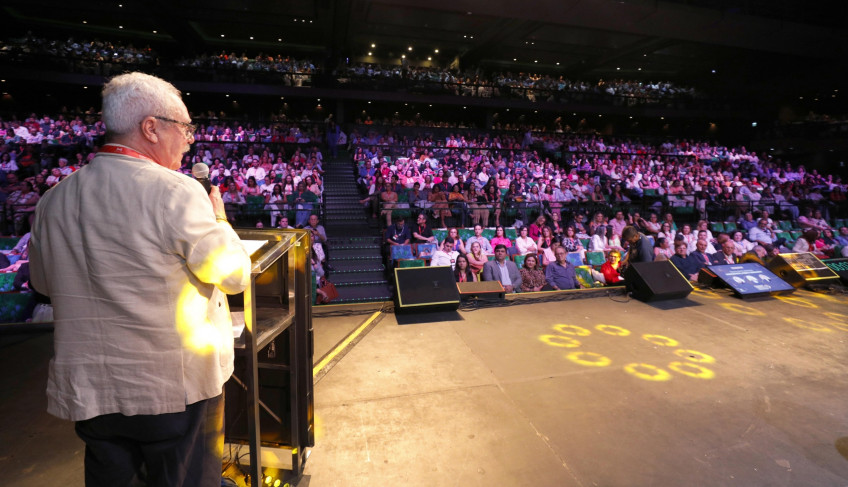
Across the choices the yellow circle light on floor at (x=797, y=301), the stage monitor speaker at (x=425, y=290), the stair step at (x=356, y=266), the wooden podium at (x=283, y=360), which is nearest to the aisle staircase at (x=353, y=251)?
the stair step at (x=356, y=266)

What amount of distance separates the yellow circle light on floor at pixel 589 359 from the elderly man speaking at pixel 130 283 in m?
2.95

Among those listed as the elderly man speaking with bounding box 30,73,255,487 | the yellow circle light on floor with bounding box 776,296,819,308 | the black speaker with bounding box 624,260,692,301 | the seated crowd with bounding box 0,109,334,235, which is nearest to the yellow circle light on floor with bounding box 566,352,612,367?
the black speaker with bounding box 624,260,692,301

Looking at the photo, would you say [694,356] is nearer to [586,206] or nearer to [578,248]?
[578,248]

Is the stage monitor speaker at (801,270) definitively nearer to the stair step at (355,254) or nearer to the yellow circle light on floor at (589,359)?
the yellow circle light on floor at (589,359)

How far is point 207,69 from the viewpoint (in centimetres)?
1509

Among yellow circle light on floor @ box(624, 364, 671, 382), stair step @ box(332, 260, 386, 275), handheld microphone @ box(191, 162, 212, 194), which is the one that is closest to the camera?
handheld microphone @ box(191, 162, 212, 194)

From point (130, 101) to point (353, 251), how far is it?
588 centimetres

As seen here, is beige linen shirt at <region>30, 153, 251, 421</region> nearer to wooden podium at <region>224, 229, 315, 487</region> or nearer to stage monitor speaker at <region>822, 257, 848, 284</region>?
wooden podium at <region>224, 229, 315, 487</region>

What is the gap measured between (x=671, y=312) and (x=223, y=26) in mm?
19819

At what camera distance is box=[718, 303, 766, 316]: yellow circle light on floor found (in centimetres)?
456

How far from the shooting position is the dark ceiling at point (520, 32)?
1416 cm

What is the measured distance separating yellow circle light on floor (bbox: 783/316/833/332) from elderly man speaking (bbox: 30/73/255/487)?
5457 mm

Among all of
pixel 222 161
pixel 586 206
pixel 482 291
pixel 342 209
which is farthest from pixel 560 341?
pixel 222 161

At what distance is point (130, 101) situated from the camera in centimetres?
108
